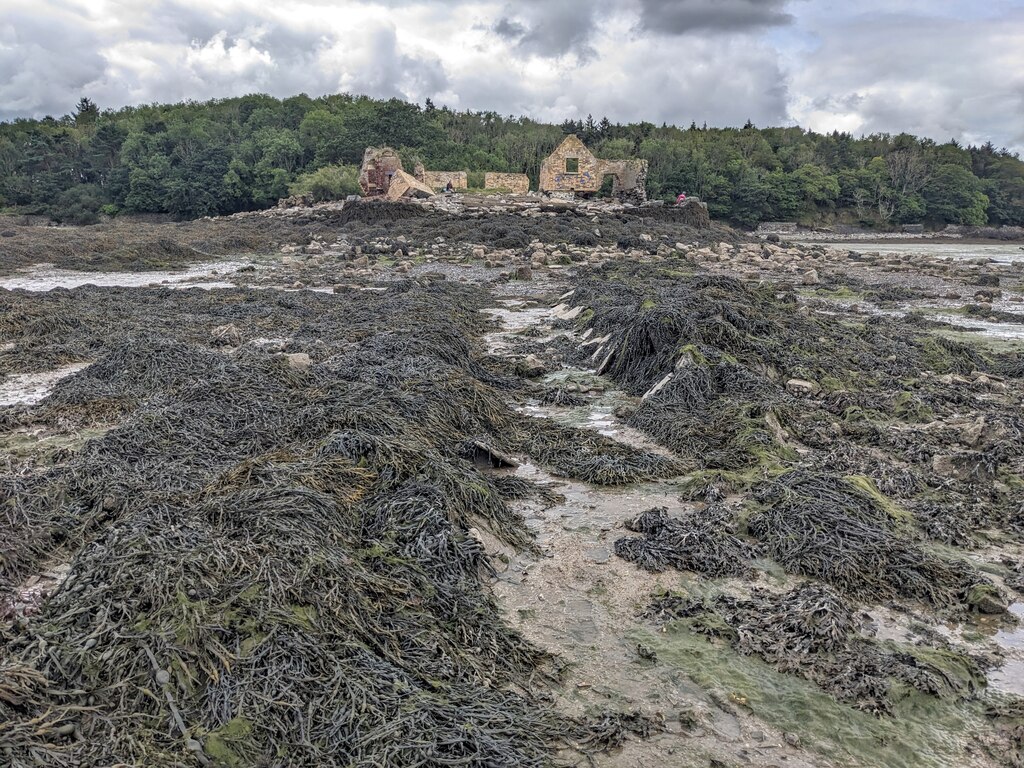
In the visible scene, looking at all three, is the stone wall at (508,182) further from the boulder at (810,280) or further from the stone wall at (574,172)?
the boulder at (810,280)

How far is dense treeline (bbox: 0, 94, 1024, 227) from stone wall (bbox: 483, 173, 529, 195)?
5.83m

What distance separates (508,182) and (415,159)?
6.46 metres

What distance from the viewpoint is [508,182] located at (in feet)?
139

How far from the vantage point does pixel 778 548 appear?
4297mm

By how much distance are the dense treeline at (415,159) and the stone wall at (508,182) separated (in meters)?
5.83

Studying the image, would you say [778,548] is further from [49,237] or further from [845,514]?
[49,237]

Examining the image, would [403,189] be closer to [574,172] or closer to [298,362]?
[574,172]

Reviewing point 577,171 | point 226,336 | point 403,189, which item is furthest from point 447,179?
point 226,336

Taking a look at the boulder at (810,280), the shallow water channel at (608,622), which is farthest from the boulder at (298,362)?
the boulder at (810,280)

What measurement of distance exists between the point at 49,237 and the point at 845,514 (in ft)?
95.7

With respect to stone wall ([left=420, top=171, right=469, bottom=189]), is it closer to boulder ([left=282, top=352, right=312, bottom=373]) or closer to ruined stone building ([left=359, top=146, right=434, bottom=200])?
ruined stone building ([left=359, top=146, right=434, bottom=200])

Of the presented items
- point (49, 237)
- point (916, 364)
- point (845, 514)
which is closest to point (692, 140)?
point (49, 237)

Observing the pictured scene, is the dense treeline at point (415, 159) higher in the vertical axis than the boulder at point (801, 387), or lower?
higher

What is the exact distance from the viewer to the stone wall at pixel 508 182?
136 feet
